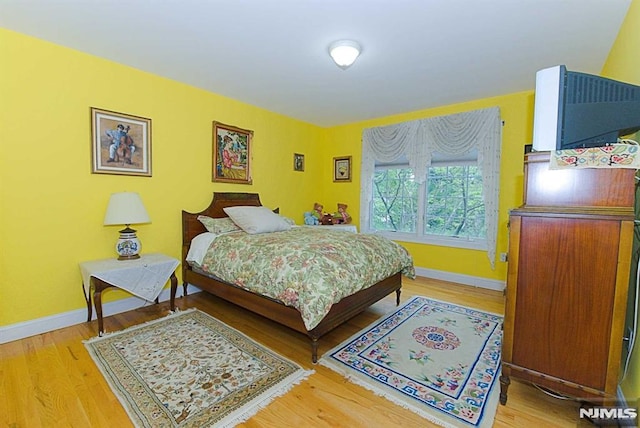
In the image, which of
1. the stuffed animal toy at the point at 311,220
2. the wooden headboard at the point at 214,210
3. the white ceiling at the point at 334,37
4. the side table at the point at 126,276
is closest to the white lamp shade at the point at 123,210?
the side table at the point at 126,276

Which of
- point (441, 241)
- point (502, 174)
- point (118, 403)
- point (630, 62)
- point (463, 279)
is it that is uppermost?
point (630, 62)

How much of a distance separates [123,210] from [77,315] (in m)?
1.06

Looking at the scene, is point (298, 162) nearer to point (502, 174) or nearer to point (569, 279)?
point (502, 174)

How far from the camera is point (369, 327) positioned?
103 inches

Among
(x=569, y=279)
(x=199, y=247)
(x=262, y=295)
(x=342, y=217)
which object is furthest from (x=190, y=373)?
(x=342, y=217)

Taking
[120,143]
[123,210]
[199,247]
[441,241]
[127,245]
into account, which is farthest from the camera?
[441,241]

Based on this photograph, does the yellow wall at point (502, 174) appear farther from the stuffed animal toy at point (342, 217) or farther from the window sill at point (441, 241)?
the stuffed animal toy at point (342, 217)

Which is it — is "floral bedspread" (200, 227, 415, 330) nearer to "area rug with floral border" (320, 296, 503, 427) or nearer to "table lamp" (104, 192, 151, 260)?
"area rug with floral border" (320, 296, 503, 427)

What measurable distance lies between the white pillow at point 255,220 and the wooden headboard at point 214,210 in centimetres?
19

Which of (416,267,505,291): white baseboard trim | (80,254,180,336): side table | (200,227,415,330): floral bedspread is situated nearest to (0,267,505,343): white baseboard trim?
(416,267,505,291): white baseboard trim

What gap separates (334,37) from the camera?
91.2 inches

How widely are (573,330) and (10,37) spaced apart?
4.17 meters

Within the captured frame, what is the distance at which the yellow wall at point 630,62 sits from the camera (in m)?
1.49

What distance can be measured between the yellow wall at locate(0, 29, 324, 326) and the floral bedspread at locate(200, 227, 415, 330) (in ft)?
3.16
